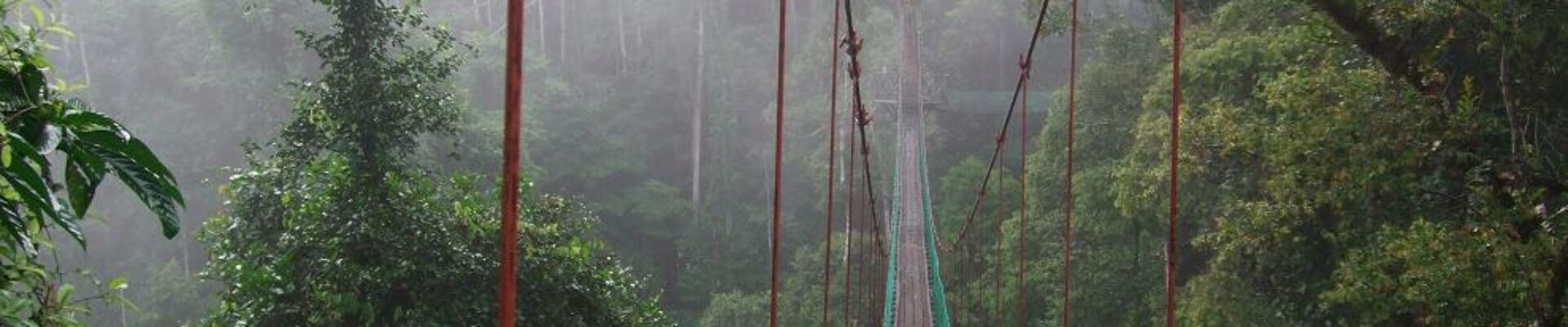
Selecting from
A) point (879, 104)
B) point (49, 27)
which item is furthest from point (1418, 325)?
point (879, 104)

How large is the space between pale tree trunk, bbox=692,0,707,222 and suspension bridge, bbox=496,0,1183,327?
2.60 metres

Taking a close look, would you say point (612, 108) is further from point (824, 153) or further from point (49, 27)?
point (49, 27)

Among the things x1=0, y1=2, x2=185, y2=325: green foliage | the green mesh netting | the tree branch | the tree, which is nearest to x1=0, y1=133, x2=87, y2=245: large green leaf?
x1=0, y1=2, x2=185, y2=325: green foliage

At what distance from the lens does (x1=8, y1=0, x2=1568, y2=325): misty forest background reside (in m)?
3.92

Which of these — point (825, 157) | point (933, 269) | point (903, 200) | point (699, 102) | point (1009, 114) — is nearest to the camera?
point (1009, 114)

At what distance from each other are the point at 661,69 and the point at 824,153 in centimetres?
540

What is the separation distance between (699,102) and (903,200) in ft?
30.0

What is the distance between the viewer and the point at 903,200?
1174 centimetres

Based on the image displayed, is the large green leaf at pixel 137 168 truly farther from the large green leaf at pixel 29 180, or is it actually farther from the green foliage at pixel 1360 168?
the green foliage at pixel 1360 168

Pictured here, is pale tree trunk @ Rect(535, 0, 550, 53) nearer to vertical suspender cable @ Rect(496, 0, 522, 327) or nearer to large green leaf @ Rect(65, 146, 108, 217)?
large green leaf @ Rect(65, 146, 108, 217)

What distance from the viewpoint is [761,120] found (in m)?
20.4

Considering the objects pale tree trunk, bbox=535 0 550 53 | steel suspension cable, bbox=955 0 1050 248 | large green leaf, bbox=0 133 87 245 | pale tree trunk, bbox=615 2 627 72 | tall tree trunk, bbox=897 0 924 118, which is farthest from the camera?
pale tree trunk, bbox=535 0 550 53

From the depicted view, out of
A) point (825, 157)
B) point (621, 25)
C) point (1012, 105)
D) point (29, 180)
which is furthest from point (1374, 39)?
point (621, 25)

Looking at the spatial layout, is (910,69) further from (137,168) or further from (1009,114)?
(137,168)
